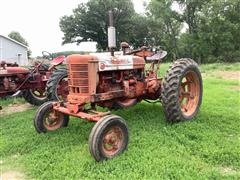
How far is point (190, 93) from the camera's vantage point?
594cm

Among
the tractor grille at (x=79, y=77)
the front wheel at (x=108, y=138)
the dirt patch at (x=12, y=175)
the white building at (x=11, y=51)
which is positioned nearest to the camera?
the dirt patch at (x=12, y=175)

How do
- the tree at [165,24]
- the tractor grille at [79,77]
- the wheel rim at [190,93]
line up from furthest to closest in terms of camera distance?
the tree at [165,24]
the wheel rim at [190,93]
the tractor grille at [79,77]

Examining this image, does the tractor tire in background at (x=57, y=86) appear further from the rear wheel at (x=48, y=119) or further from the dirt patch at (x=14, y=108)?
the dirt patch at (x=14, y=108)

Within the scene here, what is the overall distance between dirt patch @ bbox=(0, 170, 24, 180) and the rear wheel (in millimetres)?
1271

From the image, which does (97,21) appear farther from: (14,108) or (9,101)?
→ (14,108)

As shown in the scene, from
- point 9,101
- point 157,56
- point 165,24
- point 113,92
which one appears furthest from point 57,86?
point 165,24

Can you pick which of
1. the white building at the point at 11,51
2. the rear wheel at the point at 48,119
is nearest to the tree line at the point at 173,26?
the white building at the point at 11,51

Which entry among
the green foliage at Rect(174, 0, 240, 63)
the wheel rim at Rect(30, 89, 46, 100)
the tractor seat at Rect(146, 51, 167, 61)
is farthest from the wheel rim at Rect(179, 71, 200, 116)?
the green foliage at Rect(174, 0, 240, 63)

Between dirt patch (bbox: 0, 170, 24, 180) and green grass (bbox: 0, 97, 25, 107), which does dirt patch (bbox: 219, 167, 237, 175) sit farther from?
green grass (bbox: 0, 97, 25, 107)

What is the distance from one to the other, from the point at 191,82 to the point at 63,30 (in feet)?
112

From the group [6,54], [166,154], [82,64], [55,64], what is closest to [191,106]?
[166,154]

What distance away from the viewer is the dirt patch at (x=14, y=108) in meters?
7.87

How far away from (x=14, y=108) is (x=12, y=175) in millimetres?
4765

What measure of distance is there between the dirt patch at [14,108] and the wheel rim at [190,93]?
169 inches
